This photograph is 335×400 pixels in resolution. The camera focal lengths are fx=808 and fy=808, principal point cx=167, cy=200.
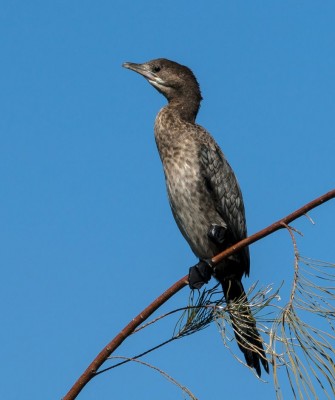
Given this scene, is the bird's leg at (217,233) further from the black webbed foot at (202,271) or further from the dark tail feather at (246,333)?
the black webbed foot at (202,271)

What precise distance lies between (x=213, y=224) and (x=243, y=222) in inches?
10.7

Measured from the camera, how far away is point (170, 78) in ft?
21.1

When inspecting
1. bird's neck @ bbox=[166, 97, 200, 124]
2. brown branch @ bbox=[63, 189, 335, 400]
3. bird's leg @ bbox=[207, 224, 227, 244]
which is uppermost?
bird's neck @ bbox=[166, 97, 200, 124]

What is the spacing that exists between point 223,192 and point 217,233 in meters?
0.31

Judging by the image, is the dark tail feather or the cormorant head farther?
the cormorant head

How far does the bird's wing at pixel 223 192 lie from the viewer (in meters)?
5.61

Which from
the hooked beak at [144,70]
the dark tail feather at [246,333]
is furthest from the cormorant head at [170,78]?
the dark tail feather at [246,333]

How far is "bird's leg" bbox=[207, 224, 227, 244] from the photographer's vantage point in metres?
5.51

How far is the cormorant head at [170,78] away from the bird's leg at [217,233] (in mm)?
1205

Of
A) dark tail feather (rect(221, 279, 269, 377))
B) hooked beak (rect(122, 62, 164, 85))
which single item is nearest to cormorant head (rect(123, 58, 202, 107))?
hooked beak (rect(122, 62, 164, 85))

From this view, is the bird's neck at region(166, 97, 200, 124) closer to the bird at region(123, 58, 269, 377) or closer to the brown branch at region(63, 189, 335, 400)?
the bird at region(123, 58, 269, 377)

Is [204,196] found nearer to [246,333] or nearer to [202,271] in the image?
[202,271]

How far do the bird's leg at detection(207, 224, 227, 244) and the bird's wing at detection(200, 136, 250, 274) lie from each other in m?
0.07

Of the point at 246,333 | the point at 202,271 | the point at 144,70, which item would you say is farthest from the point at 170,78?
the point at 246,333
